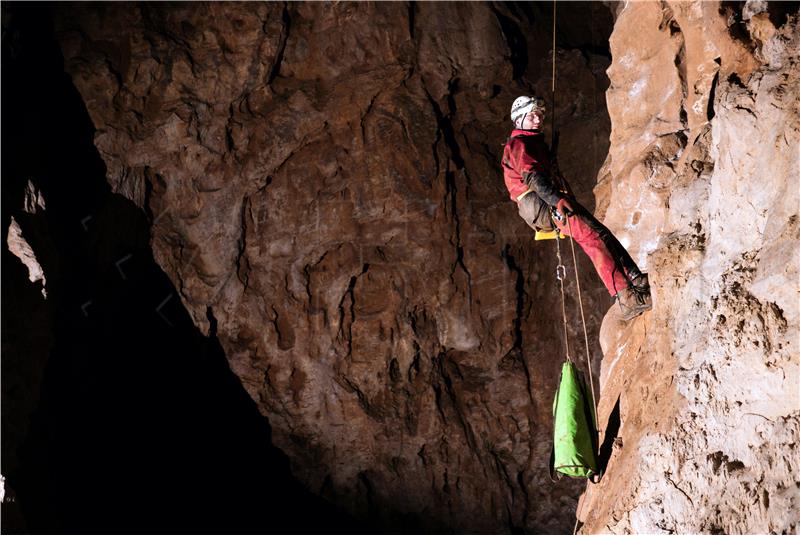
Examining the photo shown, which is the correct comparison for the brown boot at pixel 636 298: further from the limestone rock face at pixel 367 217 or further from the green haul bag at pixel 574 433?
the limestone rock face at pixel 367 217

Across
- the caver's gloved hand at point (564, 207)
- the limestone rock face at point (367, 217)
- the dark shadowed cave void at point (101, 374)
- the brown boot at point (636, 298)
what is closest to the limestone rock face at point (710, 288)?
the brown boot at point (636, 298)

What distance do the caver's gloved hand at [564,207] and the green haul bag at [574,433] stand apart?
40.0 inches

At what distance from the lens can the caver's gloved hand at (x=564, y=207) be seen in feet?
13.6

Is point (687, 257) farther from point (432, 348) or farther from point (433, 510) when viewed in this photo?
point (433, 510)

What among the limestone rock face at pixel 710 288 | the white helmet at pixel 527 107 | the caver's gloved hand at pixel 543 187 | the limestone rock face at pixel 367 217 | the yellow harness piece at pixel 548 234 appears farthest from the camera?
the limestone rock face at pixel 367 217

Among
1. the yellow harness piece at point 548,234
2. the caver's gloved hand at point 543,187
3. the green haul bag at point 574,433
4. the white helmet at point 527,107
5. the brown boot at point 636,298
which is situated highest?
the white helmet at point 527,107

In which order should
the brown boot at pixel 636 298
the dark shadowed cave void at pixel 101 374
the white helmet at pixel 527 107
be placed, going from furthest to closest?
1. the dark shadowed cave void at pixel 101 374
2. the white helmet at pixel 527 107
3. the brown boot at pixel 636 298

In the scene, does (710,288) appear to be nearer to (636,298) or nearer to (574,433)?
(636,298)

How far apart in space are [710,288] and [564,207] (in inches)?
55.7

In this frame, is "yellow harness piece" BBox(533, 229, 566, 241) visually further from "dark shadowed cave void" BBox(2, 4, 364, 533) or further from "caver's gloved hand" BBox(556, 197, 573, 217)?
"dark shadowed cave void" BBox(2, 4, 364, 533)

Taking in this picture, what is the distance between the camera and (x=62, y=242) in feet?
23.5

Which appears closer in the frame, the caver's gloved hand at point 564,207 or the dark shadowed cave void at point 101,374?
the caver's gloved hand at point 564,207

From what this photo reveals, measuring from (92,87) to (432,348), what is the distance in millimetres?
4684

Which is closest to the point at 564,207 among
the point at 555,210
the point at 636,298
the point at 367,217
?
the point at 555,210
